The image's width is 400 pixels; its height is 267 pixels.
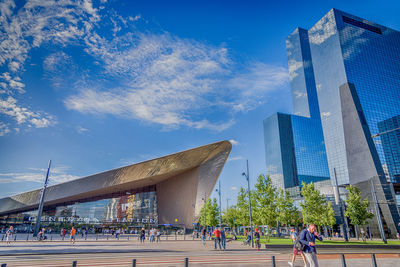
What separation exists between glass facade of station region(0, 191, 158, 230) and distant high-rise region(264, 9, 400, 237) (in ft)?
150

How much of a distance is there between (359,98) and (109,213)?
7689 centimetres

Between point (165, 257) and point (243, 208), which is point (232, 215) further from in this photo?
point (165, 257)

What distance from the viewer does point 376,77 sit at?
79875 millimetres

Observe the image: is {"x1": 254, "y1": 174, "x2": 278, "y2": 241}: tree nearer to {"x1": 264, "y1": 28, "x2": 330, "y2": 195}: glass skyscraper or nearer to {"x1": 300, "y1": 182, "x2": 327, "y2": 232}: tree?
{"x1": 300, "y1": 182, "x2": 327, "y2": 232}: tree

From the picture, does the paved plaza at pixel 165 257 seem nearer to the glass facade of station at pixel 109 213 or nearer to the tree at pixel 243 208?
the tree at pixel 243 208

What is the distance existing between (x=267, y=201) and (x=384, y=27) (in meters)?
103

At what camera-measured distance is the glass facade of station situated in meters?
55.1

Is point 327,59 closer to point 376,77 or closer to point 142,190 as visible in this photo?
point 376,77

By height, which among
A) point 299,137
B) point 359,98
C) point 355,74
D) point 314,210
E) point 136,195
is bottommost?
point 314,210

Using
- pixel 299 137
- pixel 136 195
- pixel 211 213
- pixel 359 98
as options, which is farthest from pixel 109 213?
pixel 299 137

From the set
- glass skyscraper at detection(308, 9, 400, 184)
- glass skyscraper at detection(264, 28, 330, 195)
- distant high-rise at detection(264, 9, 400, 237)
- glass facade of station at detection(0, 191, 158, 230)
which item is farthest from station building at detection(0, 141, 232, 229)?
glass skyscraper at detection(264, 28, 330, 195)

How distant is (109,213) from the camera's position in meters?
55.1

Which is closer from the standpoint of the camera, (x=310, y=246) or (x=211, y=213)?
(x=310, y=246)

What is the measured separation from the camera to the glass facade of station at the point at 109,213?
55.1m
